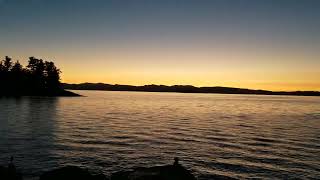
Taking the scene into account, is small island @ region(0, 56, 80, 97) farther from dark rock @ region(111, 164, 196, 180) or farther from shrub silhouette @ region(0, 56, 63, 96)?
dark rock @ region(111, 164, 196, 180)

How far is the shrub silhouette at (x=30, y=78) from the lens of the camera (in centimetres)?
16401

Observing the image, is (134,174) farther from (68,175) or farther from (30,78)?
(30,78)

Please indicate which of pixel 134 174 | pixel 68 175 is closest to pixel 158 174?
pixel 134 174

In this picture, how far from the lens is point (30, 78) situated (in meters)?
170

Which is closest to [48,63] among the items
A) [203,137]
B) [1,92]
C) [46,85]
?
[46,85]

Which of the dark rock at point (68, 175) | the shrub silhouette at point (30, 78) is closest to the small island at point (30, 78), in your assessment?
the shrub silhouette at point (30, 78)

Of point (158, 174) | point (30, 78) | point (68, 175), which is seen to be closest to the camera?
point (158, 174)

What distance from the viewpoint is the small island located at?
538 feet

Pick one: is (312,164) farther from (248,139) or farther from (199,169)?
(248,139)

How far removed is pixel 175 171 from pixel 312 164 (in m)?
17.6

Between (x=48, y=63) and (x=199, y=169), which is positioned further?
(x=48, y=63)

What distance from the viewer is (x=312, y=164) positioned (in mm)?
28922

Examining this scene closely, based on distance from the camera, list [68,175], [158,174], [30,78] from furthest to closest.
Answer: [30,78] < [68,175] < [158,174]

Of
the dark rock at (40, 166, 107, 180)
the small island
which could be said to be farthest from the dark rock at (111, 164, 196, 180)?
the small island
